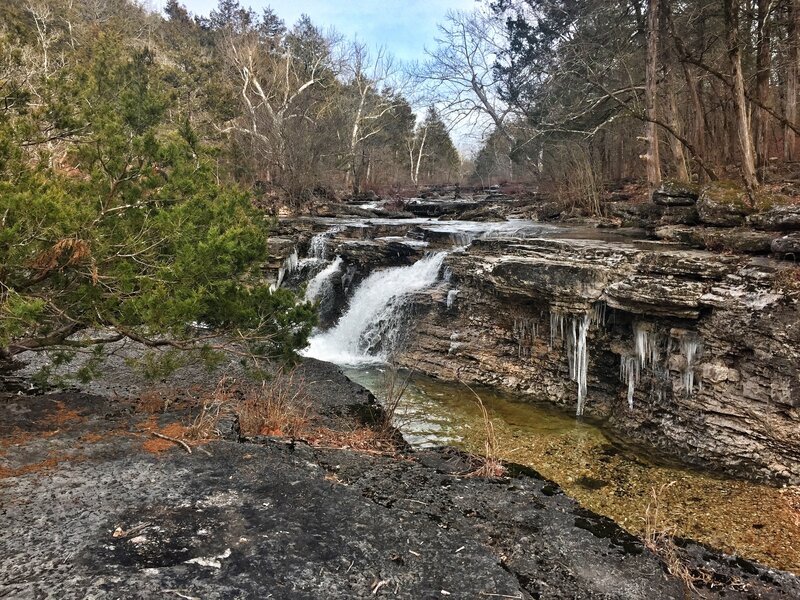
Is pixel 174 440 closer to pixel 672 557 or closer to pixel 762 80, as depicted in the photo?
pixel 672 557

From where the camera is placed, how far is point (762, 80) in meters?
10.6

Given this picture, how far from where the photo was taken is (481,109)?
901 inches

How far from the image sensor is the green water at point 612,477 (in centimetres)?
431

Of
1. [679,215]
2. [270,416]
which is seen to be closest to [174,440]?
[270,416]

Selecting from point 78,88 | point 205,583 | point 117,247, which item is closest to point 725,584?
point 205,583

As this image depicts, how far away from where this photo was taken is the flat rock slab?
282 cm

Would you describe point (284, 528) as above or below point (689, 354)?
below

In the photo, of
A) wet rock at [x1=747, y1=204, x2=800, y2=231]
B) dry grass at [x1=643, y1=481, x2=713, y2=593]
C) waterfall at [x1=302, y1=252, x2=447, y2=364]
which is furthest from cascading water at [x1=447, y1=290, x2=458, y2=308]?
dry grass at [x1=643, y1=481, x2=713, y2=593]

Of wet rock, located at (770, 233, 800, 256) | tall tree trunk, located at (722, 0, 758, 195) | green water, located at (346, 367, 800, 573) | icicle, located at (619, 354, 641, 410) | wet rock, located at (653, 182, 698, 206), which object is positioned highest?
tall tree trunk, located at (722, 0, 758, 195)

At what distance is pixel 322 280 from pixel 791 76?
39.2 feet

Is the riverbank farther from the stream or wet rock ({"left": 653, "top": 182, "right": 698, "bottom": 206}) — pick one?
wet rock ({"left": 653, "top": 182, "right": 698, "bottom": 206})

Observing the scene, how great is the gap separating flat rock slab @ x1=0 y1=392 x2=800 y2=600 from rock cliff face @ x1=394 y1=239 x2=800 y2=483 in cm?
266

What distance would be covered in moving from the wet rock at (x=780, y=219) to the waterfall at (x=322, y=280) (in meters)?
8.23

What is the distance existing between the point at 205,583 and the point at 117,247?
2819 mm
